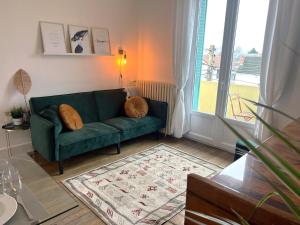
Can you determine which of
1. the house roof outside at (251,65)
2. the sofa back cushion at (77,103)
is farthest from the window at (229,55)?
the sofa back cushion at (77,103)

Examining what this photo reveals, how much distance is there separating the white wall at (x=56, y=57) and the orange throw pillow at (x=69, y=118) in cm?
53

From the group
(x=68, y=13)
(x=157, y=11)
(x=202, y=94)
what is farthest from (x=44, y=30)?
(x=202, y=94)

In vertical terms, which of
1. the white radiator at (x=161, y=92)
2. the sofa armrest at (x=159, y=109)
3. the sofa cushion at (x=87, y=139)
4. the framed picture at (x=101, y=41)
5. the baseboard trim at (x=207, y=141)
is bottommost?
the baseboard trim at (x=207, y=141)

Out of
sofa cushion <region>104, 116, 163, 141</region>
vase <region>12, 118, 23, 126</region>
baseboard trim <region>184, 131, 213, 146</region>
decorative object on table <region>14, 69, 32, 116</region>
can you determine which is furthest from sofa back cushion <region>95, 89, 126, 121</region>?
baseboard trim <region>184, 131, 213, 146</region>

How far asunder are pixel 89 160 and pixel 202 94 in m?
1.98

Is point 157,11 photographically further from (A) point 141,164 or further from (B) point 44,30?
(A) point 141,164

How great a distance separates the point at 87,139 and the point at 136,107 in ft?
3.75

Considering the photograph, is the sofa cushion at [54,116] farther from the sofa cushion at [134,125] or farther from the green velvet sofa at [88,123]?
the sofa cushion at [134,125]

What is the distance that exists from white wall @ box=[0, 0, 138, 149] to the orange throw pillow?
526 mm

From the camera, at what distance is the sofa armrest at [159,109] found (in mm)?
3703

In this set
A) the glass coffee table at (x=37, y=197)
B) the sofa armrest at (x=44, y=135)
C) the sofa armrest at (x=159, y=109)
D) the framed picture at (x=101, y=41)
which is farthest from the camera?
the sofa armrest at (x=159, y=109)

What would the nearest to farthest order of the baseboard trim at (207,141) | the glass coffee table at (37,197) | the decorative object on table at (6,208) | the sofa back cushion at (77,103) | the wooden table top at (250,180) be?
the wooden table top at (250,180) < the decorative object on table at (6,208) < the glass coffee table at (37,197) < the sofa back cushion at (77,103) < the baseboard trim at (207,141)

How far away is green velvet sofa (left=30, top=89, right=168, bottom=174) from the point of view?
8.54ft

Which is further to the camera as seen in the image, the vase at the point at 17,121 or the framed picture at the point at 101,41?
the framed picture at the point at 101,41
